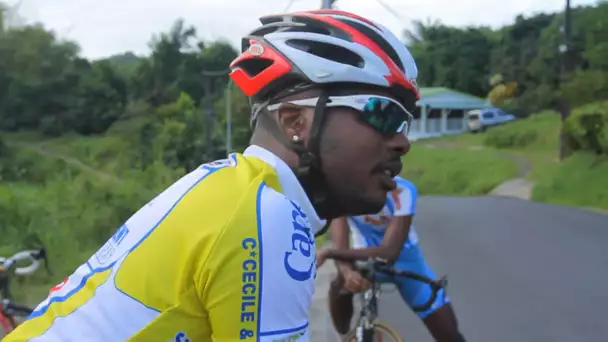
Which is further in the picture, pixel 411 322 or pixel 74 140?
pixel 74 140

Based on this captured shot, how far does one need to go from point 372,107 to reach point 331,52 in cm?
18

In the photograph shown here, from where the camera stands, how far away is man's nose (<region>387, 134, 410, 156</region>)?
5.97ft

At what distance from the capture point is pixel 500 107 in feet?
183

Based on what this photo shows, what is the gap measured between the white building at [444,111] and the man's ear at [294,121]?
56200 mm

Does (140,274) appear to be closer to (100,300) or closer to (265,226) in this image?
(100,300)

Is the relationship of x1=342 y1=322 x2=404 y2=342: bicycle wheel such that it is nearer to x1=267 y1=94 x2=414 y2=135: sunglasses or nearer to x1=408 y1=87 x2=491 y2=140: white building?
x1=267 y1=94 x2=414 y2=135: sunglasses

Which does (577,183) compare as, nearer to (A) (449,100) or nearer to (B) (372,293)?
(B) (372,293)

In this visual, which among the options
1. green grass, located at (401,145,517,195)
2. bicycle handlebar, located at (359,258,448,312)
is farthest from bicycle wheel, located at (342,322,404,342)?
green grass, located at (401,145,517,195)

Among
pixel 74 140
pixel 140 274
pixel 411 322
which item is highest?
pixel 140 274

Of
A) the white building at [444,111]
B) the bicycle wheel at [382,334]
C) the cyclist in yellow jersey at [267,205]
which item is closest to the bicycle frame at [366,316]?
the bicycle wheel at [382,334]

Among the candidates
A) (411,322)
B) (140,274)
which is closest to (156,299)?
(140,274)

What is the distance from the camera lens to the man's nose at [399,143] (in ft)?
5.97

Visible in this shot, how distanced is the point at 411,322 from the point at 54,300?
657 cm

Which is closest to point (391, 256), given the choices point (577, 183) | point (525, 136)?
point (577, 183)
